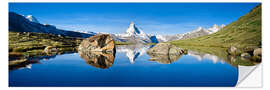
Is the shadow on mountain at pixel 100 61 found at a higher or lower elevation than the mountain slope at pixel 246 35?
lower

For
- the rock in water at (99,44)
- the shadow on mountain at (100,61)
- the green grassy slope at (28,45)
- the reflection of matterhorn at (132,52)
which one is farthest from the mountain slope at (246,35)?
the green grassy slope at (28,45)

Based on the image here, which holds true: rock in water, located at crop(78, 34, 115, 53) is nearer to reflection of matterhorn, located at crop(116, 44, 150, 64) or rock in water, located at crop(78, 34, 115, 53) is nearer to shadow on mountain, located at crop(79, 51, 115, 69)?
reflection of matterhorn, located at crop(116, 44, 150, 64)

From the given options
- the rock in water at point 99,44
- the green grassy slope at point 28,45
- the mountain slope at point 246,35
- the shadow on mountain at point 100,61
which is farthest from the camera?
the rock in water at point 99,44

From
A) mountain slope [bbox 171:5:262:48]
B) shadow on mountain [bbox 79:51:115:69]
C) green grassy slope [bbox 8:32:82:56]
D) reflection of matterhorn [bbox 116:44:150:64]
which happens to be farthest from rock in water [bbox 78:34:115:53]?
mountain slope [bbox 171:5:262:48]

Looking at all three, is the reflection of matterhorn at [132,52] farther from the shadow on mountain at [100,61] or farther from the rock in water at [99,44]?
the rock in water at [99,44]

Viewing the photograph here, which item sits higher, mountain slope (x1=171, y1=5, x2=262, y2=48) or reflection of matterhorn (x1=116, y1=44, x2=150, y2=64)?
mountain slope (x1=171, y1=5, x2=262, y2=48)

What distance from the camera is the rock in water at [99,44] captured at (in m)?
40.3

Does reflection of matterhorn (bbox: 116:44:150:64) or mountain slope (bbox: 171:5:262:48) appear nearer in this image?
reflection of matterhorn (bbox: 116:44:150:64)

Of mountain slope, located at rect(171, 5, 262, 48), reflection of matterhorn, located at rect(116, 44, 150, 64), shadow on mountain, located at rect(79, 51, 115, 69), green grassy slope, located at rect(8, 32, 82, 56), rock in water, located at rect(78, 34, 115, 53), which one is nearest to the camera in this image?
shadow on mountain, located at rect(79, 51, 115, 69)

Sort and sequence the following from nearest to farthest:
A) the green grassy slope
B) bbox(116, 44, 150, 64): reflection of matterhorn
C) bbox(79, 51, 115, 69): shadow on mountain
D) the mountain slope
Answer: bbox(79, 51, 115, 69): shadow on mountain → the green grassy slope → bbox(116, 44, 150, 64): reflection of matterhorn → the mountain slope

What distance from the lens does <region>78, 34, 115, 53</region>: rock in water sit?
40.3 metres

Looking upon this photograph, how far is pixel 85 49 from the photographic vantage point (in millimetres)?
41844
